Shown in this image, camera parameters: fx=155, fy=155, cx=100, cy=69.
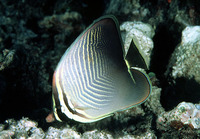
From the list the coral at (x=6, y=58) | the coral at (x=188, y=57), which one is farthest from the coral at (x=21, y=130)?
the coral at (x=188, y=57)

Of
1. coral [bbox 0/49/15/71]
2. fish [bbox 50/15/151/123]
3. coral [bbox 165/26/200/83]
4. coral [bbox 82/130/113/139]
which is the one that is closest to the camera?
fish [bbox 50/15/151/123]

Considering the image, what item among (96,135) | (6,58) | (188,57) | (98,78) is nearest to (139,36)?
(188,57)

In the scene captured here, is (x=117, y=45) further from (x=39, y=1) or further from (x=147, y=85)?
(x=39, y=1)

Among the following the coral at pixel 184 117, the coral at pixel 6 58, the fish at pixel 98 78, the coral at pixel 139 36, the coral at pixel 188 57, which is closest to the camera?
the fish at pixel 98 78

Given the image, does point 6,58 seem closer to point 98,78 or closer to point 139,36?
point 98,78

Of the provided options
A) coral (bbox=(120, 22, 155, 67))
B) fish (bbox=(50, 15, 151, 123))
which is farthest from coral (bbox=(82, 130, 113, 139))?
coral (bbox=(120, 22, 155, 67))

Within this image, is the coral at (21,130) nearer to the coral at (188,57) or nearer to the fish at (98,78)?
the fish at (98,78)

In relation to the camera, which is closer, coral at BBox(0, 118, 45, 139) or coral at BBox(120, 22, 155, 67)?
coral at BBox(0, 118, 45, 139)

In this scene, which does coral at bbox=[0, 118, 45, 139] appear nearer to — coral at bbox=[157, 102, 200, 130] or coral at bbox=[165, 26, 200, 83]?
coral at bbox=[157, 102, 200, 130]
